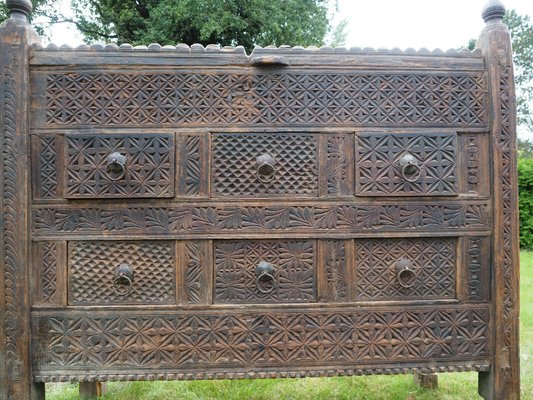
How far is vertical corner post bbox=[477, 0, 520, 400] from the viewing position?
73.0 inches

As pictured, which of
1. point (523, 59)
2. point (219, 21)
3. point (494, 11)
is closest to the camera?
point (494, 11)

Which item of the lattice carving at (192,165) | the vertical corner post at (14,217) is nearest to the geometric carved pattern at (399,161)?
the lattice carving at (192,165)

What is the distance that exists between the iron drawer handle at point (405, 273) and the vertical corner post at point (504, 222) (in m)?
0.40

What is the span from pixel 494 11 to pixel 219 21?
623 centimetres

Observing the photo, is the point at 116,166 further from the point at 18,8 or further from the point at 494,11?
the point at 494,11

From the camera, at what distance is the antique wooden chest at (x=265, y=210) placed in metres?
1.83

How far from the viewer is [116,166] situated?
5.86 feet

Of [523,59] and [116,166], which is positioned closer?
[116,166]

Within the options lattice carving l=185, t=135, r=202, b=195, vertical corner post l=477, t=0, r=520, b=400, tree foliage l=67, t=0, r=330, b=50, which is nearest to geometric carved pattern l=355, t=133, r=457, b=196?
vertical corner post l=477, t=0, r=520, b=400

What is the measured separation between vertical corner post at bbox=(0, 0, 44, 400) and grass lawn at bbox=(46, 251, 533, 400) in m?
0.80

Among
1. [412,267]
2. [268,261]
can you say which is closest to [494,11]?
[412,267]

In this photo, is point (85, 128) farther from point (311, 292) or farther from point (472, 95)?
point (472, 95)

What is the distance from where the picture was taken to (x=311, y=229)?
1.86 meters

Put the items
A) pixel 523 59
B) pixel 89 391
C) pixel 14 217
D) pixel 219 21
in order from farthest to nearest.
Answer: pixel 523 59 < pixel 219 21 < pixel 89 391 < pixel 14 217
